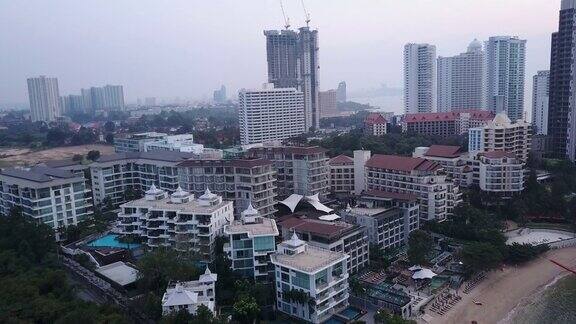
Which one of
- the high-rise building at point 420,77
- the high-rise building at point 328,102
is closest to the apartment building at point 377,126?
the high-rise building at point 420,77

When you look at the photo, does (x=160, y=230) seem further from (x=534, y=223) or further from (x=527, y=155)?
(x=527, y=155)

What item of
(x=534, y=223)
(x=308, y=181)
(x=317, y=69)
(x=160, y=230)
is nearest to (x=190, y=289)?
(x=160, y=230)

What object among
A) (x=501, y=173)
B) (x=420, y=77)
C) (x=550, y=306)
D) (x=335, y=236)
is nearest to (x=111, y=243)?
(x=335, y=236)

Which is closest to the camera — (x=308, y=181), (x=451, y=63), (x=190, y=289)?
(x=190, y=289)

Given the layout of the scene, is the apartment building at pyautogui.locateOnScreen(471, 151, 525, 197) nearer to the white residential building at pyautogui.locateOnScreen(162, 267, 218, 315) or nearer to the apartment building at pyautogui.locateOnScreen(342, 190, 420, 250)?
the apartment building at pyautogui.locateOnScreen(342, 190, 420, 250)

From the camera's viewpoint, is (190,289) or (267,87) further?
(267,87)

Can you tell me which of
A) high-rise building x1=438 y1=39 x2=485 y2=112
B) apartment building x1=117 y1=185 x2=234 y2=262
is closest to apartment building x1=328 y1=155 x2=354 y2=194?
apartment building x1=117 y1=185 x2=234 y2=262
